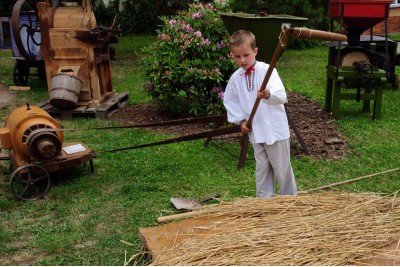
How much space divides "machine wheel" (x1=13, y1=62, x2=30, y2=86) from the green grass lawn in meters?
3.78

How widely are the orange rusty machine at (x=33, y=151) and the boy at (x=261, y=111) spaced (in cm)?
176

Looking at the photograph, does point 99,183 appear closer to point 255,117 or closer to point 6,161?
point 6,161

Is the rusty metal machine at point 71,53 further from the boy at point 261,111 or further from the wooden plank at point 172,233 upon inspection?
the wooden plank at point 172,233

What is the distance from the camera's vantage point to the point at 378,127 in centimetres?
664

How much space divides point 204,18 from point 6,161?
333 cm

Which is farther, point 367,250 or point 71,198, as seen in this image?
point 71,198

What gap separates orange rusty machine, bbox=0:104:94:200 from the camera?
14.3 ft

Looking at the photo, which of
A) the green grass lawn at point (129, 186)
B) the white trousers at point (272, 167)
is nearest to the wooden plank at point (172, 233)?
the green grass lawn at point (129, 186)

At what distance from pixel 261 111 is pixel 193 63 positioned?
127 inches

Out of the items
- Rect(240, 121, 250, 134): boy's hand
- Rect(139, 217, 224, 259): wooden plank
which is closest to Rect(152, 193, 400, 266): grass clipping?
Rect(139, 217, 224, 259): wooden plank

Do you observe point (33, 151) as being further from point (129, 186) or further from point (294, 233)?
point (294, 233)

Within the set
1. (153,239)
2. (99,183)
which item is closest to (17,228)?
(99,183)

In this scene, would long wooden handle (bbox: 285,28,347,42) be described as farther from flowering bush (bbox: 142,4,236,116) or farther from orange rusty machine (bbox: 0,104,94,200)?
flowering bush (bbox: 142,4,236,116)

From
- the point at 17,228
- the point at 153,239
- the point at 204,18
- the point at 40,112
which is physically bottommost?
the point at 17,228
